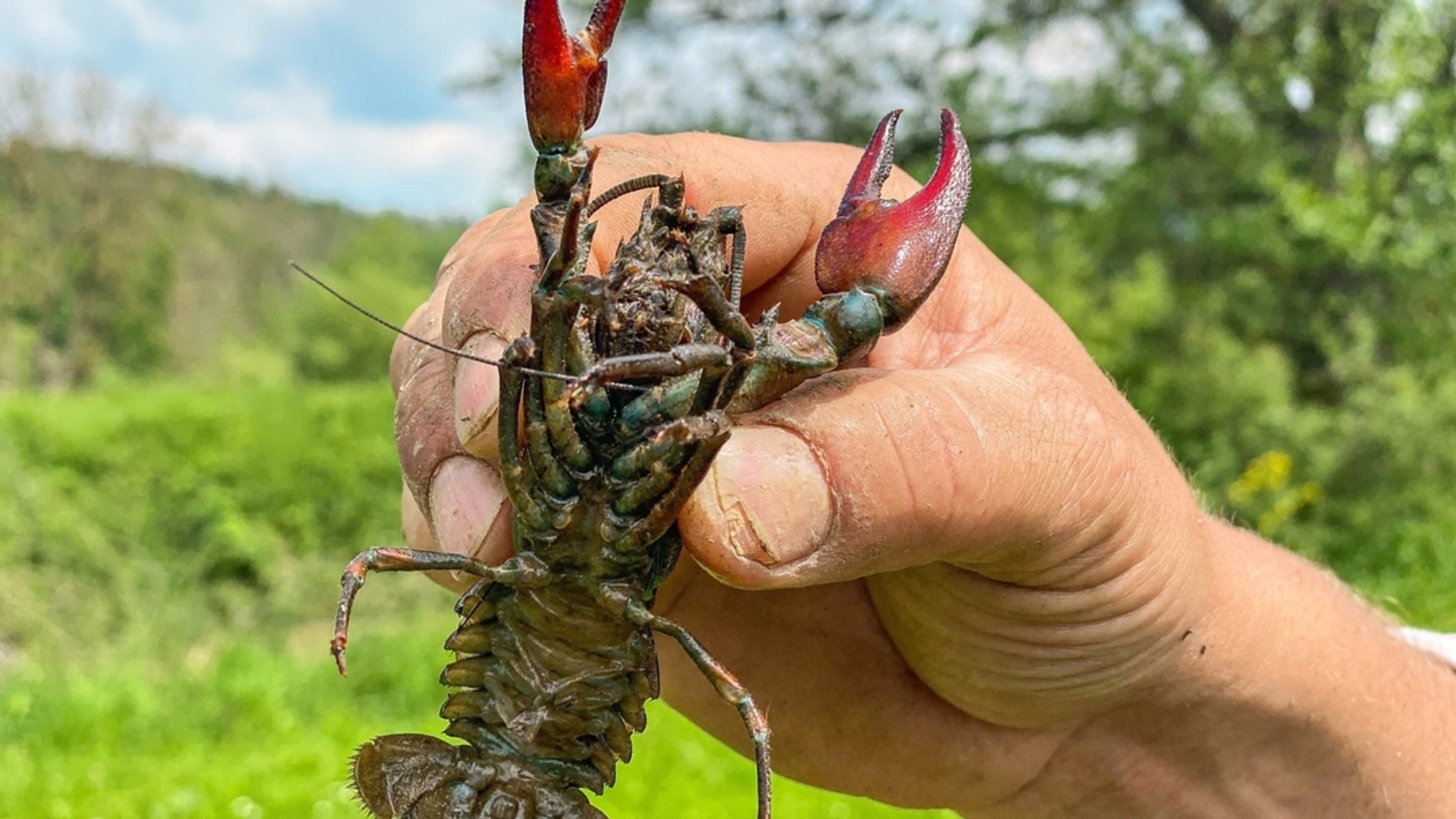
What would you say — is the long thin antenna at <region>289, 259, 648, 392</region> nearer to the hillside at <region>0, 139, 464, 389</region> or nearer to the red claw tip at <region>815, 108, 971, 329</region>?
the red claw tip at <region>815, 108, 971, 329</region>

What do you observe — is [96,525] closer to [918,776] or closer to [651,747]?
[651,747]

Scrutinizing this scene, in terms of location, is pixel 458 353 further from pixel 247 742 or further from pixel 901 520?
pixel 247 742

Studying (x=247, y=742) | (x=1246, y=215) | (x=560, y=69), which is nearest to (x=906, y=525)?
(x=560, y=69)

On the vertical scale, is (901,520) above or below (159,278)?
above

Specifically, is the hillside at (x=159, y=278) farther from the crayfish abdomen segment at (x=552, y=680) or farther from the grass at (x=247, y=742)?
the crayfish abdomen segment at (x=552, y=680)

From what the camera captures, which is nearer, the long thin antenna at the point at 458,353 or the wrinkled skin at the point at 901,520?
the long thin antenna at the point at 458,353

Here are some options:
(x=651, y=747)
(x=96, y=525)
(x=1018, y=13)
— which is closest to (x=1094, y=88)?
(x=1018, y=13)

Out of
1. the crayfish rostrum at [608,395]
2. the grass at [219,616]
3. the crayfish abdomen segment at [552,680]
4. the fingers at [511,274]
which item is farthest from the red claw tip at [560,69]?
the grass at [219,616]
